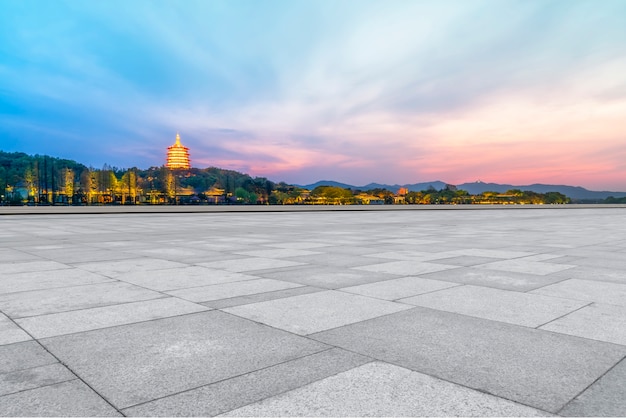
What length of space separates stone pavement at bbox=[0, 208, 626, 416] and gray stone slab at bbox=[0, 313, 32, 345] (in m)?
0.03

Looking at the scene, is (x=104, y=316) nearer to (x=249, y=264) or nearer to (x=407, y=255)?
(x=249, y=264)

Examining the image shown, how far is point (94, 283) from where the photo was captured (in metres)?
7.86

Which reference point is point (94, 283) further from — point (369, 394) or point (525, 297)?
point (525, 297)

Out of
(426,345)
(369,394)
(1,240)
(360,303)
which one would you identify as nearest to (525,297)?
(360,303)

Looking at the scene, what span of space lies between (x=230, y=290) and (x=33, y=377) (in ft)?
12.2

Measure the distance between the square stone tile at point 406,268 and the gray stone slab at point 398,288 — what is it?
709 millimetres

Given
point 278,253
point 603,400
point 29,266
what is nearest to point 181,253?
point 278,253

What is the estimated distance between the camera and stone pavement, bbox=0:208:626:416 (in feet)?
11.2

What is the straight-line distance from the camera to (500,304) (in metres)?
6.45

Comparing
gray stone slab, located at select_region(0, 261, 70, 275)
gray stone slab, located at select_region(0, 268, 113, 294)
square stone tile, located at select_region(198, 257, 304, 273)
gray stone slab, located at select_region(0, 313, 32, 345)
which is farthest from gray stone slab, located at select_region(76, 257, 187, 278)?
gray stone slab, located at select_region(0, 313, 32, 345)

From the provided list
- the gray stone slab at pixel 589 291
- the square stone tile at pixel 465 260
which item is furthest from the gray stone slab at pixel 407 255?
the gray stone slab at pixel 589 291

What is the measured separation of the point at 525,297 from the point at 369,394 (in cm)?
447

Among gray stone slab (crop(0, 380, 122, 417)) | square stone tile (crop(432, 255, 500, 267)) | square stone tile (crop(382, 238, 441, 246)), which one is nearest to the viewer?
gray stone slab (crop(0, 380, 122, 417))

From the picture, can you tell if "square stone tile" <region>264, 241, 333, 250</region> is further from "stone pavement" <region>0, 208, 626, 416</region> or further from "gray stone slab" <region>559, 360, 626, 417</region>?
"gray stone slab" <region>559, 360, 626, 417</region>
